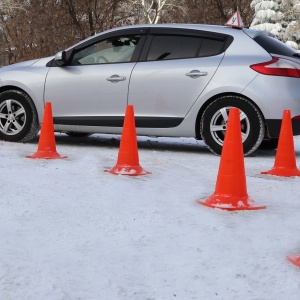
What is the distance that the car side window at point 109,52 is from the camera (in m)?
7.61

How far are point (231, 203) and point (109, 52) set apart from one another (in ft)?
12.9

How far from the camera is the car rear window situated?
708 centimetres

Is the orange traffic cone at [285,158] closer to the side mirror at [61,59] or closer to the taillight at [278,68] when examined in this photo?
the taillight at [278,68]

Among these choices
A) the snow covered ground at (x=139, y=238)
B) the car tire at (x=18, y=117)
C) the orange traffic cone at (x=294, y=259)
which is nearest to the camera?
the snow covered ground at (x=139, y=238)

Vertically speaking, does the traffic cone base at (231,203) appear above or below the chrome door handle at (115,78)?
below

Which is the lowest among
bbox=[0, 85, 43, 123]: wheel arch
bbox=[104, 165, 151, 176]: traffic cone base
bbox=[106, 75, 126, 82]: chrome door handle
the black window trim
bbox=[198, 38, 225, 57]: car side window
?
bbox=[104, 165, 151, 176]: traffic cone base

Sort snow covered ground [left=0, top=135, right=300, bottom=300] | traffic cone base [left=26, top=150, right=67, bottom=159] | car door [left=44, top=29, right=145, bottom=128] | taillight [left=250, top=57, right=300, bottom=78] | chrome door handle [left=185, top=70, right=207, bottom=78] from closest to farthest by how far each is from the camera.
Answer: snow covered ground [left=0, top=135, right=300, bottom=300] < traffic cone base [left=26, top=150, right=67, bottom=159] < taillight [left=250, top=57, right=300, bottom=78] < chrome door handle [left=185, top=70, right=207, bottom=78] < car door [left=44, top=29, right=145, bottom=128]

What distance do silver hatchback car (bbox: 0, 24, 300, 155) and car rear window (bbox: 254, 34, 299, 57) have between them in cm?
2

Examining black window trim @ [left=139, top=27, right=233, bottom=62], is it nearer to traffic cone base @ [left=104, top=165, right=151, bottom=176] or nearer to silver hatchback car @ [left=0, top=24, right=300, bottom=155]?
silver hatchback car @ [left=0, top=24, right=300, bottom=155]

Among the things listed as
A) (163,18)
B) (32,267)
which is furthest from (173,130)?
(163,18)

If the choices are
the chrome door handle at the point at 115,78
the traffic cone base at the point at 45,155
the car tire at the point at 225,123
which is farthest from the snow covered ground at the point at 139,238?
the chrome door handle at the point at 115,78

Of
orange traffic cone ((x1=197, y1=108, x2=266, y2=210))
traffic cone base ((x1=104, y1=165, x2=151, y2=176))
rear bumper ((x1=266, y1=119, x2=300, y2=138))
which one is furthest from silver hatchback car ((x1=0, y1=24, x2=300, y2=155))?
orange traffic cone ((x1=197, y1=108, x2=266, y2=210))

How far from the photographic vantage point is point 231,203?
420cm

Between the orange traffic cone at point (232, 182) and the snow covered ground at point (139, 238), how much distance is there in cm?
11
